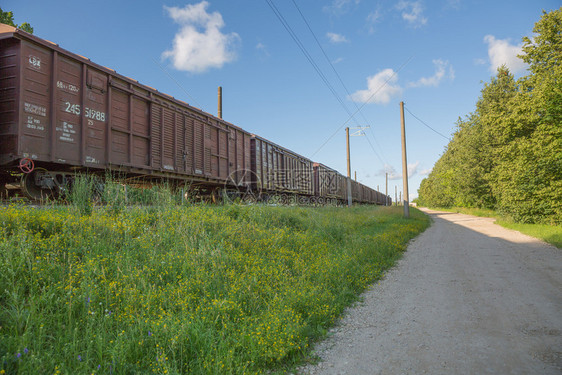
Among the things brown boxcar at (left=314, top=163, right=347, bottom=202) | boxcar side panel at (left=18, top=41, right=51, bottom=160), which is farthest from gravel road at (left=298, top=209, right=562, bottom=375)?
brown boxcar at (left=314, top=163, right=347, bottom=202)

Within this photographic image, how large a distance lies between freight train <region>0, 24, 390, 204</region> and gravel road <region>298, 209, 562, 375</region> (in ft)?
25.4

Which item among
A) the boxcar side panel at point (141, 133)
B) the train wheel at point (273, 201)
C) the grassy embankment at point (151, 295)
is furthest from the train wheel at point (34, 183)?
the train wheel at point (273, 201)

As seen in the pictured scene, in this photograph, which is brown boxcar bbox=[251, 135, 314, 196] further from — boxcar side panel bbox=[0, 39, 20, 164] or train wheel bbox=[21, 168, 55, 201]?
boxcar side panel bbox=[0, 39, 20, 164]

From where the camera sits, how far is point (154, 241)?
5.25 metres

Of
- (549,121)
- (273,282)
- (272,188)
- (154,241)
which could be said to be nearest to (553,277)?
(273,282)

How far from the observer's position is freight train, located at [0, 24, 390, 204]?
6594mm

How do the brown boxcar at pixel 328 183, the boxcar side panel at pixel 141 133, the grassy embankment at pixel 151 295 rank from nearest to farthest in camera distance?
the grassy embankment at pixel 151 295 < the boxcar side panel at pixel 141 133 < the brown boxcar at pixel 328 183

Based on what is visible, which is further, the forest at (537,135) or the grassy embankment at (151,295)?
the forest at (537,135)

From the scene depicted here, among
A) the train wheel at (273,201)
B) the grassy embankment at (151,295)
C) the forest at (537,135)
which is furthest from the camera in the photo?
the train wheel at (273,201)

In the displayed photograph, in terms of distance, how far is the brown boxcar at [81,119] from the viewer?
6578mm

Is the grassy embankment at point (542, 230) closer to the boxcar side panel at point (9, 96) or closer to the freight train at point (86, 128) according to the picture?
the freight train at point (86, 128)

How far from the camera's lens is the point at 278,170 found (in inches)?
772

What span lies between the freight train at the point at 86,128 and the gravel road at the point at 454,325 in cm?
775

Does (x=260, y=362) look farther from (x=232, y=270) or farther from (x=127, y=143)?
(x=127, y=143)
